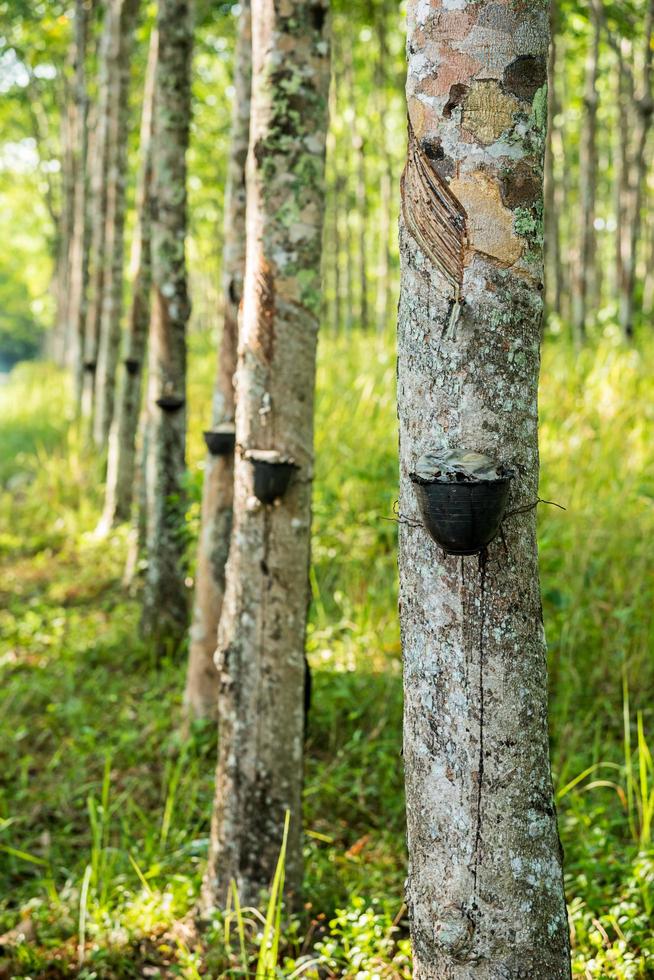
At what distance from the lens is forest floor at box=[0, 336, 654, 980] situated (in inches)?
112

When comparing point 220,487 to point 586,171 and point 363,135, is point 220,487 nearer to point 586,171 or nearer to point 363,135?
point 586,171

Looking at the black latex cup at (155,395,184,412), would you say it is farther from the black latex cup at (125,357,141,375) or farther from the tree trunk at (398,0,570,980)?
→ the tree trunk at (398,0,570,980)

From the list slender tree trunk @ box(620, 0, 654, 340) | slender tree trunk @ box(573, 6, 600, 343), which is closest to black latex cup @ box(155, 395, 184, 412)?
slender tree trunk @ box(573, 6, 600, 343)

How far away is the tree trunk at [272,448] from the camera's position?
9.52 ft

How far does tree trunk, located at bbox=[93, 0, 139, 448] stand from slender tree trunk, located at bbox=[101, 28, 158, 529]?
35.9 inches

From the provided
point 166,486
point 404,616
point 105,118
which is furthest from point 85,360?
point 404,616

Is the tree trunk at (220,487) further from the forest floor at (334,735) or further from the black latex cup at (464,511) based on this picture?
the black latex cup at (464,511)

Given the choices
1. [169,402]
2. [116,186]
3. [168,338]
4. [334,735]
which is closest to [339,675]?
[334,735]

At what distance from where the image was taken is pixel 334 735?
4.19 m

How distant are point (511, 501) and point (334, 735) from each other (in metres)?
2.73

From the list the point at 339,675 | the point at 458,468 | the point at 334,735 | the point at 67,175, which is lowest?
the point at 334,735

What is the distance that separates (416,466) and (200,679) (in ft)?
9.23

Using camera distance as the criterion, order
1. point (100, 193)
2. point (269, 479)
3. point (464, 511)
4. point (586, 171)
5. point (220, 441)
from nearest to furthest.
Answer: point (464, 511) < point (269, 479) < point (220, 441) < point (100, 193) < point (586, 171)

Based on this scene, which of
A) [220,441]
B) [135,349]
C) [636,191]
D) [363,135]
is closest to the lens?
[220,441]
